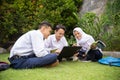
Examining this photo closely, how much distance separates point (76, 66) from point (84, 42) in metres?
1.33

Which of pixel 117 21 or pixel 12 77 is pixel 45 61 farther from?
pixel 117 21

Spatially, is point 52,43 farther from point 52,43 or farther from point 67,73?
point 67,73

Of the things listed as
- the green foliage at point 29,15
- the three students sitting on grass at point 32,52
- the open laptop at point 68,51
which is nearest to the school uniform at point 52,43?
the open laptop at point 68,51

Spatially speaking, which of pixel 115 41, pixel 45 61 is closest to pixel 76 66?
pixel 45 61

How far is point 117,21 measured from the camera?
11.7 meters

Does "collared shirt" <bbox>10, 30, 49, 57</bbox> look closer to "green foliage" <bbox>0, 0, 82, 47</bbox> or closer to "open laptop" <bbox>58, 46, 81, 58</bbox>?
"open laptop" <bbox>58, 46, 81, 58</bbox>

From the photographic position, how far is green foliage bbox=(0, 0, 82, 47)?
11.8 metres

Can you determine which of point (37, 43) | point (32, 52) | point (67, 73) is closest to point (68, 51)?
point (32, 52)

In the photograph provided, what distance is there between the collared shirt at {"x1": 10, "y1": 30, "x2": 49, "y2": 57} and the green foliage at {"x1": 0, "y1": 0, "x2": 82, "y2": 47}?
13.2ft

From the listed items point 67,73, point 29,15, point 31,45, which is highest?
point 29,15

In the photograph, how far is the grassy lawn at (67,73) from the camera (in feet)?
22.0

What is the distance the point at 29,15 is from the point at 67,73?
17.7ft

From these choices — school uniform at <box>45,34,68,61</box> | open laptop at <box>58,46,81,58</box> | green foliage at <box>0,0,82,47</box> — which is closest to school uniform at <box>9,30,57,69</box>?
open laptop at <box>58,46,81,58</box>

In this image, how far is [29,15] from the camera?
40.2ft
